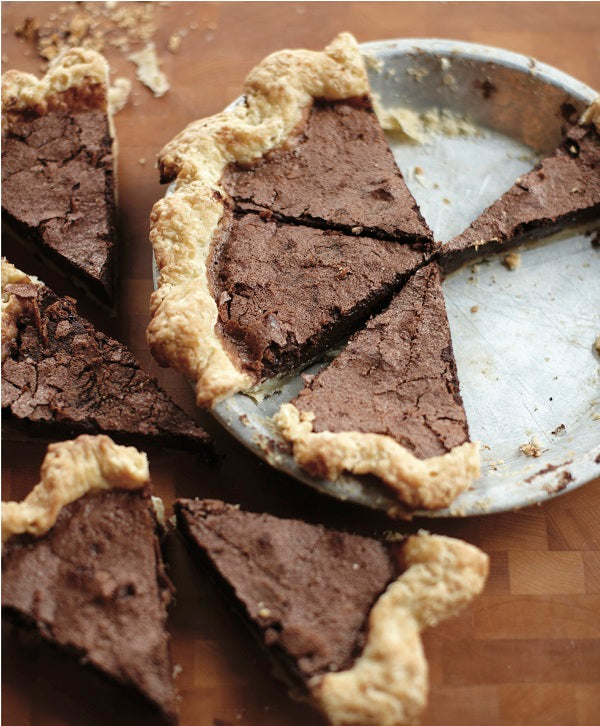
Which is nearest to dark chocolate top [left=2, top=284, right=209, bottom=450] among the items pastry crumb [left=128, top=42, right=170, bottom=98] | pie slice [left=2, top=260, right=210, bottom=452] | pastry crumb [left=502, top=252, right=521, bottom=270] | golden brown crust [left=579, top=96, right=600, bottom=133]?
pie slice [left=2, top=260, right=210, bottom=452]

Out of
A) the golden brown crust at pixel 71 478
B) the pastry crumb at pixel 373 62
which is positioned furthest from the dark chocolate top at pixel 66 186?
the pastry crumb at pixel 373 62

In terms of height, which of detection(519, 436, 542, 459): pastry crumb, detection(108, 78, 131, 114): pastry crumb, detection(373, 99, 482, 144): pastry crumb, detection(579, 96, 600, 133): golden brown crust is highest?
detection(108, 78, 131, 114): pastry crumb

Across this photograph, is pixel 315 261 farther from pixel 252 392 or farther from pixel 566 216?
pixel 566 216

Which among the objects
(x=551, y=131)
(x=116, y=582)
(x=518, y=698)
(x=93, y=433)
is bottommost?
(x=518, y=698)

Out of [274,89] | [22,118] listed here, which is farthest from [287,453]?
[22,118]

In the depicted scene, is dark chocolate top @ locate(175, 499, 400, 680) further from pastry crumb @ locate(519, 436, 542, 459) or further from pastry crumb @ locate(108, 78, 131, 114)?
pastry crumb @ locate(108, 78, 131, 114)

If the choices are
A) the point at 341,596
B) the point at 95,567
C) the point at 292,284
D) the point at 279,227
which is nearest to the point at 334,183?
the point at 279,227

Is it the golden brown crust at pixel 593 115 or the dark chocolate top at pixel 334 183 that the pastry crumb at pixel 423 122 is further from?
the golden brown crust at pixel 593 115
